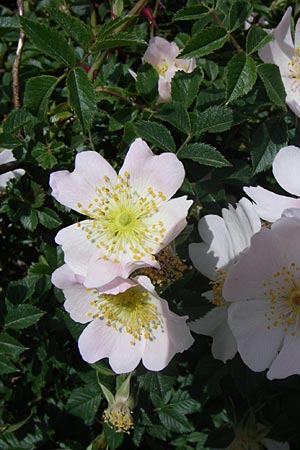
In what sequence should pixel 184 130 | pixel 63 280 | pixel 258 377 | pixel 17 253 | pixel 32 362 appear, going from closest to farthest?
pixel 63 280 → pixel 184 130 → pixel 258 377 → pixel 32 362 → pixel 17 253

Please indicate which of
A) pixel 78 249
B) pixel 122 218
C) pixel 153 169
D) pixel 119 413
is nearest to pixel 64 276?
pixel 78 249

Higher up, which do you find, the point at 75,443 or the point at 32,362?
the point at 32,362

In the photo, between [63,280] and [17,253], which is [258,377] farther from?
[17,253]

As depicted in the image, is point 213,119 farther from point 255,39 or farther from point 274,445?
point 274,445

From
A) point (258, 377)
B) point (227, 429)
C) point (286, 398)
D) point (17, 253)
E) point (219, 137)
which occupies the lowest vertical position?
point (227, 429)

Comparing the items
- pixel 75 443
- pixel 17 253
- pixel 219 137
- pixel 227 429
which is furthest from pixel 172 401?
pixel 219 137

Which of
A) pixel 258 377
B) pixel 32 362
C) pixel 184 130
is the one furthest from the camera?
pixel 32 362
